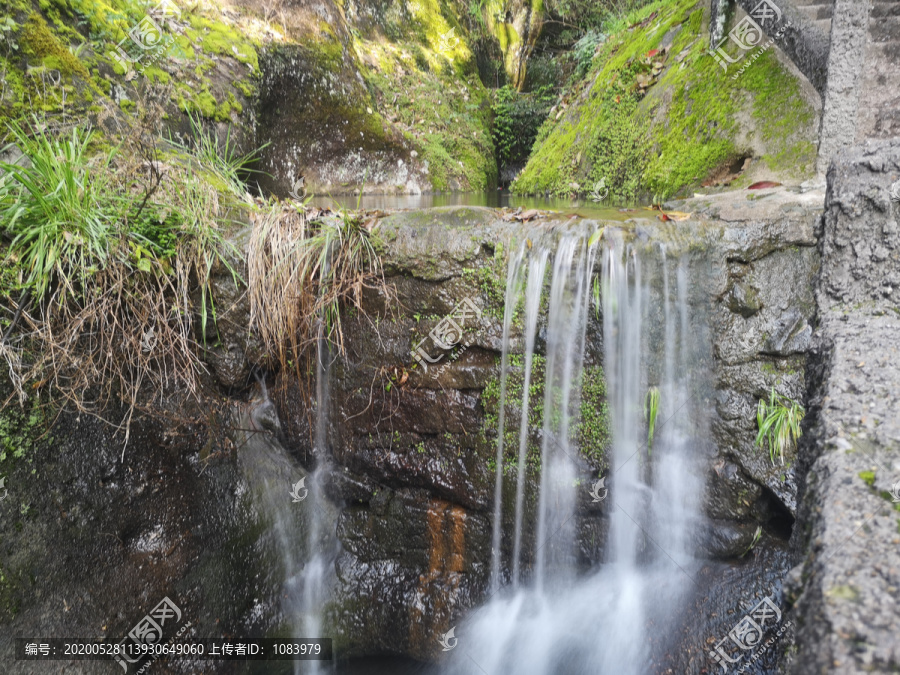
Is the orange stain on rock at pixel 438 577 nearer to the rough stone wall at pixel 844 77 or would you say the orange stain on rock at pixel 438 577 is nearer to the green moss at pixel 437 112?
the rough stone wall at pixel 844 77

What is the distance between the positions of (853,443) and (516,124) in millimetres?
9935

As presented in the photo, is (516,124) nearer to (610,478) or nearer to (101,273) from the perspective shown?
(610,478)

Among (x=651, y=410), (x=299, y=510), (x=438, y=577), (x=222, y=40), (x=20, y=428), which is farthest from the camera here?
(x=222, y=40)

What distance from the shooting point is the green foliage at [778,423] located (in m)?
2.47

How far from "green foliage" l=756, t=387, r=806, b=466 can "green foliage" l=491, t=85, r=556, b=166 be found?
8.38 metres

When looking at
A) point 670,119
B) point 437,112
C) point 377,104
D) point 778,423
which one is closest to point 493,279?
point 778,423

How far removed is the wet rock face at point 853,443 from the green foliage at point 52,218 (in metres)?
3.10

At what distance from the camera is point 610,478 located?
2.84 meters

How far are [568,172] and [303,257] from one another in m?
4.79

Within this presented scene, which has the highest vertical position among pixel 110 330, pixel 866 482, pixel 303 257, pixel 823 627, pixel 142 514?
pixel 303 257

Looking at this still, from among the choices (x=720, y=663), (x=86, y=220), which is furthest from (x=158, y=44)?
(x=720, y=663)

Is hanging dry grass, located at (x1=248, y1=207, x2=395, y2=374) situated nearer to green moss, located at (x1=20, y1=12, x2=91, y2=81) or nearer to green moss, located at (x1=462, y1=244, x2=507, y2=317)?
green moss, located at (x1=462, y1=244, x2=507, y2=317)

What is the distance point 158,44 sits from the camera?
171 inches

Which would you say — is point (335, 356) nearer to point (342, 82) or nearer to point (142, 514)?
point (142, 514)
